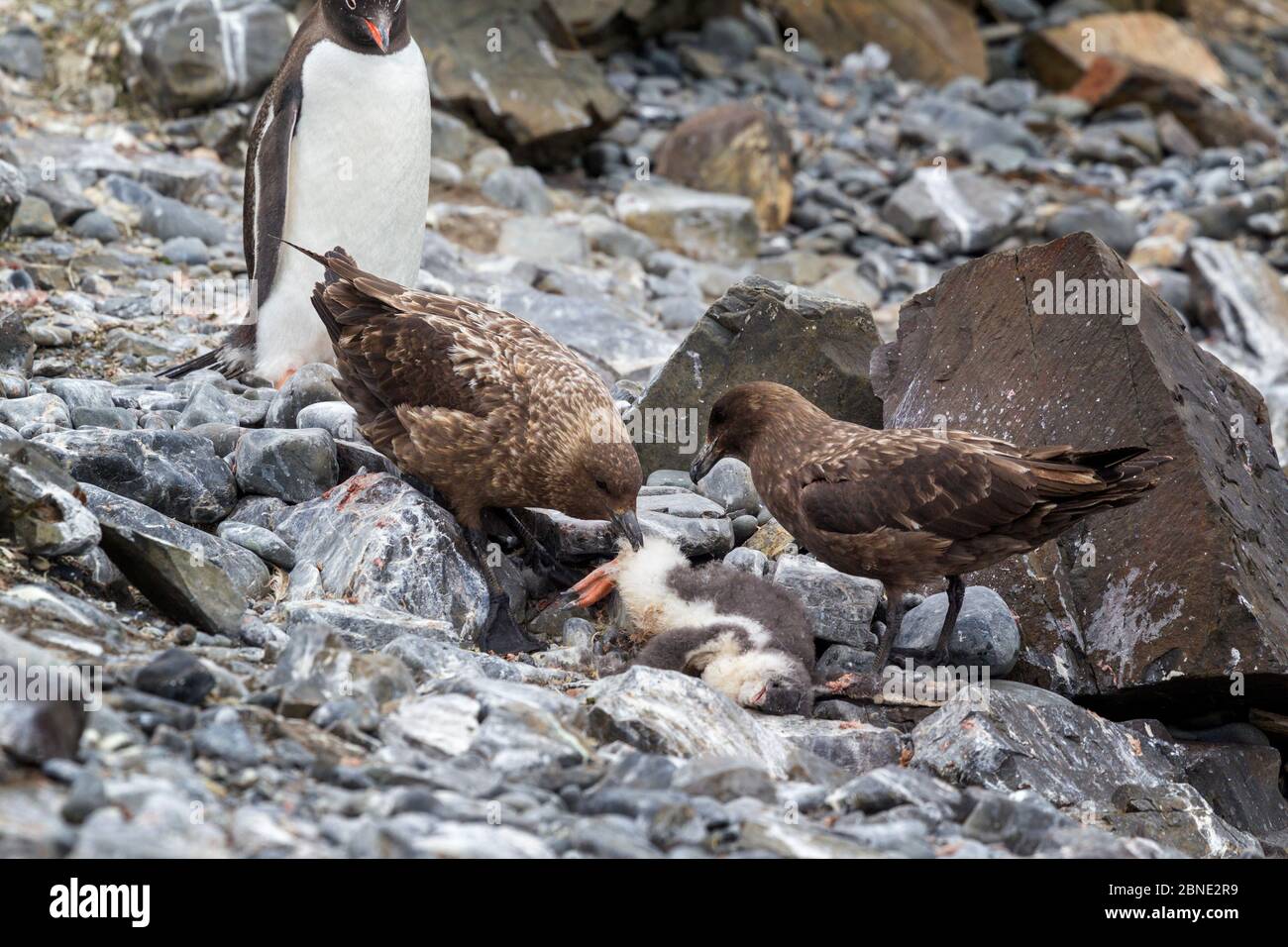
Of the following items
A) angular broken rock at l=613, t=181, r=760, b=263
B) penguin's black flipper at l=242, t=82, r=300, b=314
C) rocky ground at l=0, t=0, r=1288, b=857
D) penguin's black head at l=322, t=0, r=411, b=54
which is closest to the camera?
rocky ground at l=0, t=0, r=1288, b=857

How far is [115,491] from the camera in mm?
5836

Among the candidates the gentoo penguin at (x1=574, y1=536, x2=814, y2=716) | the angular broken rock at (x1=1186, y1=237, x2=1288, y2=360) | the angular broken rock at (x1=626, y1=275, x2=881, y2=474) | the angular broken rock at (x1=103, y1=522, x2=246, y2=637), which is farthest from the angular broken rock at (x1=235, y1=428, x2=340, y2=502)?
the angular broken rock at (x1=1186, y1=237, x2=1288, y2=360)

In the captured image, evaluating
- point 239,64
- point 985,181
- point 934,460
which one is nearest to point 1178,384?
point 934,460

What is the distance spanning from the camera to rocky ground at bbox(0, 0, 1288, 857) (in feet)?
12.4

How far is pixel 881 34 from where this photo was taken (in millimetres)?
20188

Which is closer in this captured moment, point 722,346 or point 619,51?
point 722,346

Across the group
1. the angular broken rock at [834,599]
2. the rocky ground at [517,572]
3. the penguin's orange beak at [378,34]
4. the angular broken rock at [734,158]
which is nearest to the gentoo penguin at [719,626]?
the rocky ground at [517,572]

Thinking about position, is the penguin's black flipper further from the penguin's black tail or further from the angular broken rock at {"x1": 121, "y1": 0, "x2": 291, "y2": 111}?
the angular broken rock at {"x1": 121, "y1": 0, "x2": 291, "y2": 111}

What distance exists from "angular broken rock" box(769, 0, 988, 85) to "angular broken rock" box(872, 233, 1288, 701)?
46.0 ft

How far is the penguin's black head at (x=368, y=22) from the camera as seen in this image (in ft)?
25.3

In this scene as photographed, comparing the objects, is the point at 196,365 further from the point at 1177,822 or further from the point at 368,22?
the point at 1177,822

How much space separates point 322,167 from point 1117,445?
173 inches
